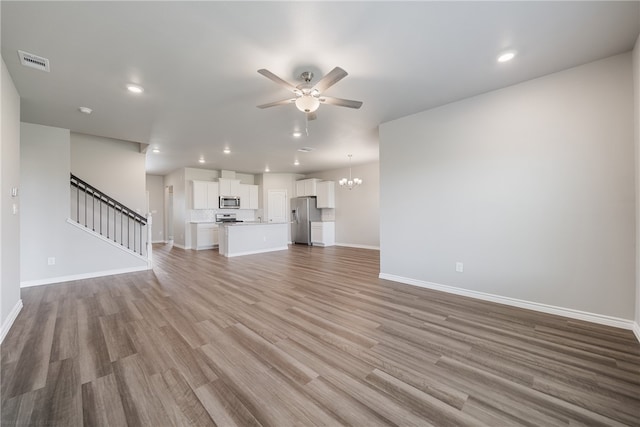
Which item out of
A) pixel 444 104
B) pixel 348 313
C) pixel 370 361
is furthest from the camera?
pixel 444 104

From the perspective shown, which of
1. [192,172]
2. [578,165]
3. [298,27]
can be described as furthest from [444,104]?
[192,172]

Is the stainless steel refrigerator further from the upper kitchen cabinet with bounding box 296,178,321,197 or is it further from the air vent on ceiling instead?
the air vent on ceiling

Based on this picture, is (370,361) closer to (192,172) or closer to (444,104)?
(444,104)

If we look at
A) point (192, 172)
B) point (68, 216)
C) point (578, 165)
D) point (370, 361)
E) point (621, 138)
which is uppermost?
point (192, 172)

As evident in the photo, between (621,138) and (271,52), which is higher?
(271,52)

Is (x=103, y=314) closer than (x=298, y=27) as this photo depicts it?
No

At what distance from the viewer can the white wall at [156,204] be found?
9.58 metres

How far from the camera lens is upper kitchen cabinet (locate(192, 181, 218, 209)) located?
792 cm

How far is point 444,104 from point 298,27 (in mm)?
2462

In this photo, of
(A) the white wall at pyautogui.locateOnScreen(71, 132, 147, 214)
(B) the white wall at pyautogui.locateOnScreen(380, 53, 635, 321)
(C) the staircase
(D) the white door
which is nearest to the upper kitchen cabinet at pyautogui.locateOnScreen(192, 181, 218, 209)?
(D) the white door

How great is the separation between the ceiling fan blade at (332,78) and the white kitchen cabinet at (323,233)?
6.66m

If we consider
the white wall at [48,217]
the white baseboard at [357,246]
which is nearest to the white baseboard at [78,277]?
the white wall at [48,217]

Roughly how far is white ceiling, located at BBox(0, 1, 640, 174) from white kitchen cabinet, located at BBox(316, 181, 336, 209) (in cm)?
509

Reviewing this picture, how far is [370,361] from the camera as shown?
6.29ft
